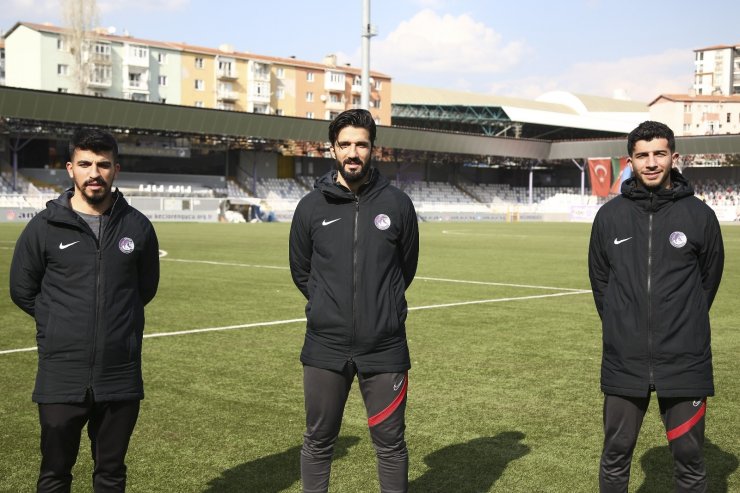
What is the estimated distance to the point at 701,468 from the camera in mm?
4176

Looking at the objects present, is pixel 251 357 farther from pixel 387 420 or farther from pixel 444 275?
pixel 444 275

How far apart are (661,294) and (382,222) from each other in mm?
1314

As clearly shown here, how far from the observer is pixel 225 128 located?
6259cm

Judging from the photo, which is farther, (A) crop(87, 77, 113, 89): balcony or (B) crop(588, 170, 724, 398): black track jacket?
(A) crop(87, 77, 113, 89): balcony

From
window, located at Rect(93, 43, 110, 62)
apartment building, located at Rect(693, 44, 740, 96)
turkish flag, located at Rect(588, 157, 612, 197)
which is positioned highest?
apartment building, located at Rect(693, 44, 740, 96)

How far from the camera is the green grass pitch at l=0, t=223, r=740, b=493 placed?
5.38m

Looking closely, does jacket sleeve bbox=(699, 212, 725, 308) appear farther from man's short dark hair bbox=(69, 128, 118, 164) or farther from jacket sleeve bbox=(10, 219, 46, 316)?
jacket sleeve bbox=(10, 219, 46, 316)

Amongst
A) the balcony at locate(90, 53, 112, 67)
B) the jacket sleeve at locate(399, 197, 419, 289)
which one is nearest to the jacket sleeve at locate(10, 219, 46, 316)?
the jacket sleeve at locate(399, 197, 419, 289)

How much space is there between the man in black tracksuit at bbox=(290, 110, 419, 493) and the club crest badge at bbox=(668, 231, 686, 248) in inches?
47.9

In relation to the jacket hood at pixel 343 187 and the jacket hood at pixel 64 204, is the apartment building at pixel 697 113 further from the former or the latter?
the jacket hood at pixel 64 204

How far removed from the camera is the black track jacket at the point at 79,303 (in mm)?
3973

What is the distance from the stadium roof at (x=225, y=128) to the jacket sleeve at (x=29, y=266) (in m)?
51.8

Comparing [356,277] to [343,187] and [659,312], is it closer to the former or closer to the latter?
[343,187]

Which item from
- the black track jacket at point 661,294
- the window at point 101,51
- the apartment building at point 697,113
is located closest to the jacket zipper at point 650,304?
the black track jacket at point 661,294
